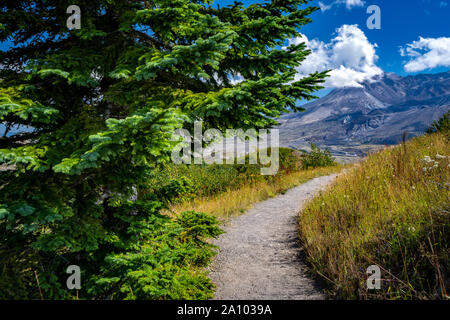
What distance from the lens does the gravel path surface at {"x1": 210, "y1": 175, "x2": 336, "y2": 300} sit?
11.3 ft

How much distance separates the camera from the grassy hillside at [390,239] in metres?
2.69

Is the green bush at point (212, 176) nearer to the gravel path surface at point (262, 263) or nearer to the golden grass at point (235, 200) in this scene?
the golden grass at point (235, 200)

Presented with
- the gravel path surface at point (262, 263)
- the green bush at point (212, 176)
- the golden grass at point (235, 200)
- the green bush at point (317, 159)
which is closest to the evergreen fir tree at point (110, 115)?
the gravel path surface at point (262, 263)

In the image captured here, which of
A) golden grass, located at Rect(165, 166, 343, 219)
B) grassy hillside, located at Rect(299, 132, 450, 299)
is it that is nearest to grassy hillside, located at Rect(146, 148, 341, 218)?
golden grass, located at Rect(165, 166, 343, 219)

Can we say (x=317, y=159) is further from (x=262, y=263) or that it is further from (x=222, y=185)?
(x=262, y=263)

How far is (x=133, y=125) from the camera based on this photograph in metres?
2.03

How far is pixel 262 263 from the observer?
441cm

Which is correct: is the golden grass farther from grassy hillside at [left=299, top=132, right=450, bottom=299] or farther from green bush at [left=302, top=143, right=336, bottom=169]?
green bush at [left=302, top=143, right=336, bottom=169]

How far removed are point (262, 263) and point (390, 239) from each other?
2.19 m

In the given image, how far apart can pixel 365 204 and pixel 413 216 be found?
47.4 inches

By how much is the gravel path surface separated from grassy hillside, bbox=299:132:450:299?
1.18 feet

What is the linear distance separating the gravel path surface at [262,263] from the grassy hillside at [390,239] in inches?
14.1
